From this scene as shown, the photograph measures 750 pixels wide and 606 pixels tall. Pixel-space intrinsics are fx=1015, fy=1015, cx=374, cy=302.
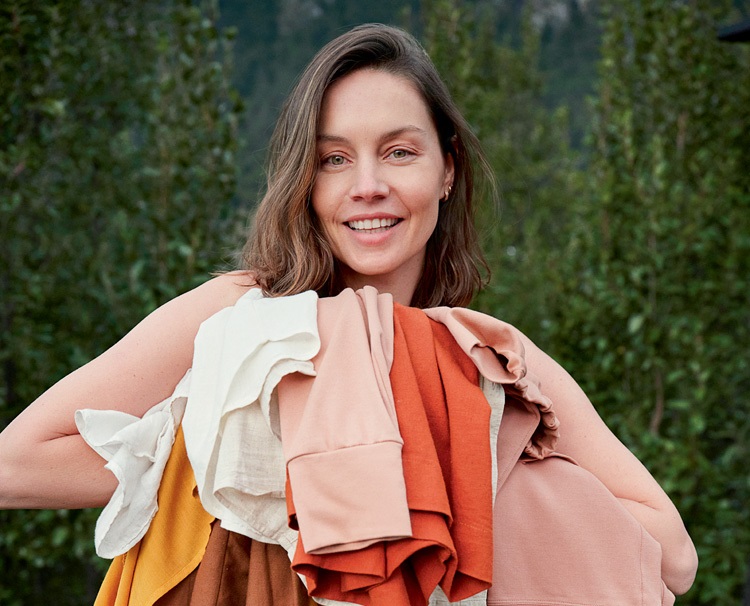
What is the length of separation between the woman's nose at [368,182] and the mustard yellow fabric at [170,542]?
50 centimetres

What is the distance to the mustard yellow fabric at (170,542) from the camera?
4.84ft

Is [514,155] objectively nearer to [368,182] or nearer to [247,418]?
[368,182]

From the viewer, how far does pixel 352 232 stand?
1764 mm

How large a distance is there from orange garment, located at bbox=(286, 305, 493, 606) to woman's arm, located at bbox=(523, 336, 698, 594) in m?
0.33

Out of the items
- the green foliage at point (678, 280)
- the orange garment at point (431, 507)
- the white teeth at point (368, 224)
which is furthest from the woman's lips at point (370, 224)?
the green foliage at point (678, 280)

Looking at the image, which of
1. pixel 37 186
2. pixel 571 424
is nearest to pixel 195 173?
pixel 37 186

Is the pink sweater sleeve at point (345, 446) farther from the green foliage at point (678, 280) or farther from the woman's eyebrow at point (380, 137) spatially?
the green foliage at point (678, 280)

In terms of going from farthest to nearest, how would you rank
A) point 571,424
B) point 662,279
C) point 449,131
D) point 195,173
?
point 662,279
point 195,173
point 449,131
point 571,424

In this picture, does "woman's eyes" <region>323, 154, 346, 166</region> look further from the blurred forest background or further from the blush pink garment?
the blurred forest background

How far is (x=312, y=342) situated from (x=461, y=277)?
666 mm

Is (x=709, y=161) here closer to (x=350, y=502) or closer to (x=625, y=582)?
(x=625, y=582)

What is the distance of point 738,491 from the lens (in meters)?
3.99

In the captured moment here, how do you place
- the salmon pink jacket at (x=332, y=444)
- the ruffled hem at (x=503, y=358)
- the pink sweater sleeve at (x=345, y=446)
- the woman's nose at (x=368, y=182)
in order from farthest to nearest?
the woman's nose at (x=368, y=182), the ruffled hem at (x=503, y=358), the salmon pink jacket at (x=332, y=444), the pink sweater sleeve at (x=345, y=446)

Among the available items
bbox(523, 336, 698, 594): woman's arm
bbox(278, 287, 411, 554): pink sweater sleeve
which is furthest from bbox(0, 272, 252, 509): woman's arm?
bbox(523, 336, 698, 594): woman's arm
